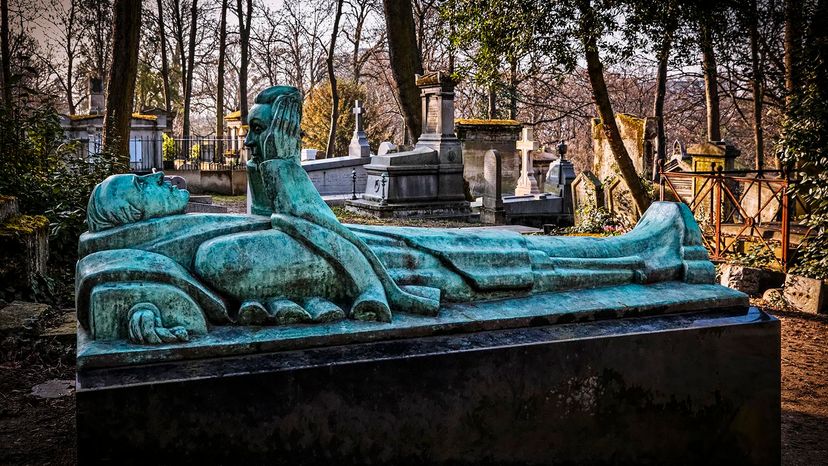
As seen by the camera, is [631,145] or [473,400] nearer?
[473,400]

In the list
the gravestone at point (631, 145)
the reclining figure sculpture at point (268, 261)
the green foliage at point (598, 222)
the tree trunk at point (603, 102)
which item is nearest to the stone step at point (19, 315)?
the reclining figure sculpture at point (268, 261)

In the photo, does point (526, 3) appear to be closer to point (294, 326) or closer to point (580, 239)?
point (580, 239)

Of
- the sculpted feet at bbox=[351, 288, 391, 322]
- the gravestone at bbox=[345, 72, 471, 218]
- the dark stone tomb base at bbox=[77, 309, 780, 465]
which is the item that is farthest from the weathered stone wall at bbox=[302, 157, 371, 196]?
the sculpted feet at bbox=[351, 288, 391, 322]

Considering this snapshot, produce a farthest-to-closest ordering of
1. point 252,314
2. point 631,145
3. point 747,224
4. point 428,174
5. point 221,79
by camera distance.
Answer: point 221,79, point 428,174, point 631,145, point 747,224, point 252,314

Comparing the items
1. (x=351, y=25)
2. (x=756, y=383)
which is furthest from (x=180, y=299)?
(x=351, y=25)

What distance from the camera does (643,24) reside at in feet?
32.7

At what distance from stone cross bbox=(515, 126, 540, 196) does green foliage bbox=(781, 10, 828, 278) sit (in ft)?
41.7

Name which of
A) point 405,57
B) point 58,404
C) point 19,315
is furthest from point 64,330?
point 405,57

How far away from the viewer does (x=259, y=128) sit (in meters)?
3.34

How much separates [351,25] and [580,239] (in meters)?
28.3

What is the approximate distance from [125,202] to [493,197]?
12.1m

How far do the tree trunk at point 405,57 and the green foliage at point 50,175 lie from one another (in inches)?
342

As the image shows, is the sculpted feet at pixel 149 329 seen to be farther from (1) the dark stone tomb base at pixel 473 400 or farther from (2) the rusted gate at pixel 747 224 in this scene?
(2) the rusted gate at pixel 747 224

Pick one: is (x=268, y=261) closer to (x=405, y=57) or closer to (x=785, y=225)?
(x=785, y=225)
